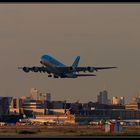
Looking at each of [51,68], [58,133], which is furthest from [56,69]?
[58,133]

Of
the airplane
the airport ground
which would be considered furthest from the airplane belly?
the airport ground

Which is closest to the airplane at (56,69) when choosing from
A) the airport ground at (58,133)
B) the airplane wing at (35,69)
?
the airplane wing at (35,69)

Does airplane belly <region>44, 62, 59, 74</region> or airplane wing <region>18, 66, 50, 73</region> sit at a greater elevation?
airplane belly <region>44, 62, 59, 74</region>

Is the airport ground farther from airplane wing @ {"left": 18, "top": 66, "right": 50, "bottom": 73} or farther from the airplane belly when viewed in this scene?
the airplane belly

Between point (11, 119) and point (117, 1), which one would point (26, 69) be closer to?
point (117, 1)

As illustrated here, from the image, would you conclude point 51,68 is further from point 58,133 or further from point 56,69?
point 58,133

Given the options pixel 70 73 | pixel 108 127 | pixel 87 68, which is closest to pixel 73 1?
pixel 108 127

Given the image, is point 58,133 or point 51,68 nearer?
point 58,133

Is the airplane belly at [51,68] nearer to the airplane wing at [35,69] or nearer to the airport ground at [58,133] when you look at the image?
the airplane wing at [35,69]

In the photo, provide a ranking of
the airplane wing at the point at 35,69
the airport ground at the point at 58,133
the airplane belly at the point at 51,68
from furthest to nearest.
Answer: the airplane belly at the point at 51,68 < the airplane wing at the point at 35,69 < the airport ground at the point at 58,133

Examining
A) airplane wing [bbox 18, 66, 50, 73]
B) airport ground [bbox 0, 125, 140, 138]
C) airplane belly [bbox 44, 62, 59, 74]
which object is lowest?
airport ground [bbox 0, 125, 140, 138]

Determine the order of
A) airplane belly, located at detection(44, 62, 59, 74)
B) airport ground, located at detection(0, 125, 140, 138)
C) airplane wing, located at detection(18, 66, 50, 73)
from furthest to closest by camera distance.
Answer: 1. airplane belly, located at detection(44, 62, 59, 74)
2. airplane wing, located at detection(18, 66, 50, 73)
3. airport ground, located at detection(0, 125, 140, 138)
